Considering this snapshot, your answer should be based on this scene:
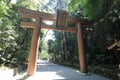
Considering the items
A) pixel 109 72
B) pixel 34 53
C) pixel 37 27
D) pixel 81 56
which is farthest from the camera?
pixel 81 56

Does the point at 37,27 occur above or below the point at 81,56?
above

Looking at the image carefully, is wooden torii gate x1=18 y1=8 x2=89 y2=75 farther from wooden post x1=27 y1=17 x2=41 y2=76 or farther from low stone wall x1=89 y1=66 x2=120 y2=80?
low stone wall x1=89 y1=66 x2=120 y2=80

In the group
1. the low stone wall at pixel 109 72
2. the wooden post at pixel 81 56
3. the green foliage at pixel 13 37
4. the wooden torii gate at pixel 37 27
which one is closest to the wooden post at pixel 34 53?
the wooden torii gate at pixel 37 27

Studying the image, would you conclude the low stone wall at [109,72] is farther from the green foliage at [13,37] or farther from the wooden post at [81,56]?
the green foliage at [13,37]

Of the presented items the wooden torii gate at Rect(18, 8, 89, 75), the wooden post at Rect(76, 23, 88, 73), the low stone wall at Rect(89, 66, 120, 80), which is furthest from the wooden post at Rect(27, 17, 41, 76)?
the low stone wall at Rect(89, 66, 120, 80)

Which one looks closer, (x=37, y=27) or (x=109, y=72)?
(x=37, y=27)

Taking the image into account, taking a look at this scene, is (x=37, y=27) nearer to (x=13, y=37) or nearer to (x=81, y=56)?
(x=13, y=37)

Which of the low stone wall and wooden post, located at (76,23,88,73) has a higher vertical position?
wooden post, located at (76,23,88,73)

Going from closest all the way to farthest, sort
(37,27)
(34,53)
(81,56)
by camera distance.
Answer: (34,53) → (37,27) → (81,56)

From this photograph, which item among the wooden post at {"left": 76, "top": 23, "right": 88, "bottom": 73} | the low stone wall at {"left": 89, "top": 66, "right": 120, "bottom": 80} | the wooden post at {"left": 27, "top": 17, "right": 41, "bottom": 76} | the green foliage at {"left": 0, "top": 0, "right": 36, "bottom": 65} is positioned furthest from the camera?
the wooden post at {"left": 76, "top": 23, "right": 88, "bottom": 73}

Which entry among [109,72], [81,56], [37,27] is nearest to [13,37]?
[37,27]

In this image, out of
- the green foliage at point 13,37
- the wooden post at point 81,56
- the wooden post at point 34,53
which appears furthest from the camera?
the wooden post at point 81,56

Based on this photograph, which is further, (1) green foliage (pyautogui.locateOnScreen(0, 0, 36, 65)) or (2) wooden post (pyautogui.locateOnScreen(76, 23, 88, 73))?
(2) wooden post (pyautogui.locateOnScreen(76, 23, 88, 73))

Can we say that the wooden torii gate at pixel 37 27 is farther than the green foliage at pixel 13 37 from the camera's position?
No
